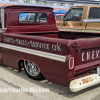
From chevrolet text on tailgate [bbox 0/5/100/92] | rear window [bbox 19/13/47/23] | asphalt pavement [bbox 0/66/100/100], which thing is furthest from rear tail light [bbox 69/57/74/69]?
rear window [bbox 19/13/47/23]

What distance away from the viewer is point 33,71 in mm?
3602

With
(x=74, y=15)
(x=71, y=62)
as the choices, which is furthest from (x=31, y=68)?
(x=74, y=15)

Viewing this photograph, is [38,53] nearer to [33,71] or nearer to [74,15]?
[33,71]

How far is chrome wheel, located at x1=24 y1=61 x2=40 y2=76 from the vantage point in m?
3.49

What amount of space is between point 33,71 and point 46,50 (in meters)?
0.79

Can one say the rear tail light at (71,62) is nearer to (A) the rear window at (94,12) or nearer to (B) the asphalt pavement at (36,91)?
(B) the asphalt pavement at (36,91)

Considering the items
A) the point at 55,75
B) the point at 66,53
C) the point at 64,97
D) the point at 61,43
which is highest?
the point at 61,43

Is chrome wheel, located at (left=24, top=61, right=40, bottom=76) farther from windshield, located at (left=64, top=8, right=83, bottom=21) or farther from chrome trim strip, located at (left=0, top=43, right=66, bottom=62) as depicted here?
windshield, located at (left=64, top=8, right=83, bottom=21)

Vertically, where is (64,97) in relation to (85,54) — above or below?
below

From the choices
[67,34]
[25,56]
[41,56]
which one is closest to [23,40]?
[25,56]

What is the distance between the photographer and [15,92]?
317cm

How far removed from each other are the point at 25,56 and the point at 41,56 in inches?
21.3

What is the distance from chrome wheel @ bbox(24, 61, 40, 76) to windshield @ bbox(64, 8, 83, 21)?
13.2ft

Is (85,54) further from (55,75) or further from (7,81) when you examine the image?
(7,81)
